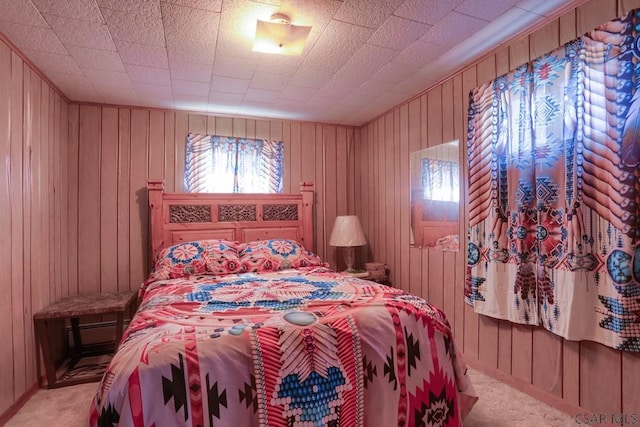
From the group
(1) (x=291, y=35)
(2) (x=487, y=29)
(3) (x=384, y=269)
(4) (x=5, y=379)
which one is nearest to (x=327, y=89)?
(1) (x=291, y=35)

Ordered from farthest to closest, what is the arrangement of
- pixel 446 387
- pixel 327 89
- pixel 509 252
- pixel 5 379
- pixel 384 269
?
A: 1. pixel 384 269
2. pixel 327 89
3. pixel 509 252
4. pixel 5 379
5. pixel 446 387

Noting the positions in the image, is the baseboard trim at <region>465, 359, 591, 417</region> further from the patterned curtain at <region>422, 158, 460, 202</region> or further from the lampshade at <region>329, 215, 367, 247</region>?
the lampshade at <region>329, 215, 367, 247</region>

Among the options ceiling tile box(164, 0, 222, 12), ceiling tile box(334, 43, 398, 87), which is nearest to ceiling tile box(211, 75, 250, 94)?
ceiling tile box(334, 43, 398, 87)

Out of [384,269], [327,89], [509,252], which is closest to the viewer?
[509,252]

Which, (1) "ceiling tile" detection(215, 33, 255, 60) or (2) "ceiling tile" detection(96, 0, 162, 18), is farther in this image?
(1) "ceiling tile" detection(215, 33, 255, 60)

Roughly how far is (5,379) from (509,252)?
3.18 meters

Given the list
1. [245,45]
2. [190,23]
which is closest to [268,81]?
[245,45]

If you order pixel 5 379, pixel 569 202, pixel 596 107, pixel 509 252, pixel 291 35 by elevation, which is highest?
pixel 291 35

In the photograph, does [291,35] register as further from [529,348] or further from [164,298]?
[529,348]

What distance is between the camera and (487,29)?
2088 millimetres

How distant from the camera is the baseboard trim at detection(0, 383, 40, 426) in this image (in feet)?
6.49

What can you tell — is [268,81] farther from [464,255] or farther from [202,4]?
[464,255]

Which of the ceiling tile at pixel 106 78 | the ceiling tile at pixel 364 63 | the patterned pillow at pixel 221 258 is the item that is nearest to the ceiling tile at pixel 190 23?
the ceiling tile at pixel 106 78

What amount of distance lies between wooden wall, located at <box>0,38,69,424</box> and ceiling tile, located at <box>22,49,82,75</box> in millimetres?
73
